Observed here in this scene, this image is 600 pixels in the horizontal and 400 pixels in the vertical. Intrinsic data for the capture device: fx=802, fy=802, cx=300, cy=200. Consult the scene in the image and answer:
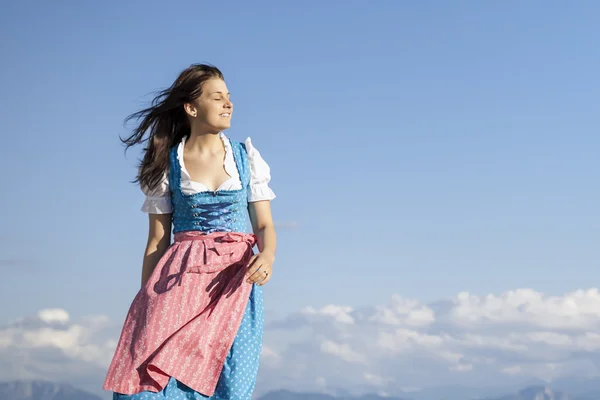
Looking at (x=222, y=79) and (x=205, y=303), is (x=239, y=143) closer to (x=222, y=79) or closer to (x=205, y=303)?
(x=222, y=79)

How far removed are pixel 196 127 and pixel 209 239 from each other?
0.65 metres

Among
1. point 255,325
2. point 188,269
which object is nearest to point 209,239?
point 188,269

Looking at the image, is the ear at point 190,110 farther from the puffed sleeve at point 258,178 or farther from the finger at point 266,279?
the finger at point 266,279

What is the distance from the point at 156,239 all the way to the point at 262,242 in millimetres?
584

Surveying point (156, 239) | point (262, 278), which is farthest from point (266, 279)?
point (156, 239)

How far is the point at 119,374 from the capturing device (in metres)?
3.88

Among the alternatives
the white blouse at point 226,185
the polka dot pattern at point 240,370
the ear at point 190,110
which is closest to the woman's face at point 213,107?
the ear at point 190,110

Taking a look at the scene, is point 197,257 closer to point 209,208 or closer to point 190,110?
point 209,208

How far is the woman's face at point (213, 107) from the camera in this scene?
4285mm

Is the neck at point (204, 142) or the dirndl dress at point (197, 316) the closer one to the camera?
the dirndl dress at point (197, 316)

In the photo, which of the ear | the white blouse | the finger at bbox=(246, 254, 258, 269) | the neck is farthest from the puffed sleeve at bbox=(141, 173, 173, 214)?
the finger at bbox=(246, 254, 258, 269)

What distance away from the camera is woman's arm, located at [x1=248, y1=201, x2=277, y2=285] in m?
3.99

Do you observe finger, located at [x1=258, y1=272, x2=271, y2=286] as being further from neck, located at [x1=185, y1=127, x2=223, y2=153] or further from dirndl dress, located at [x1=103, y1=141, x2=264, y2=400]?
neck, located at [x1=185, y1=127, x2=223, y2=153]

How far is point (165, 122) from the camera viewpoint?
4457mm
